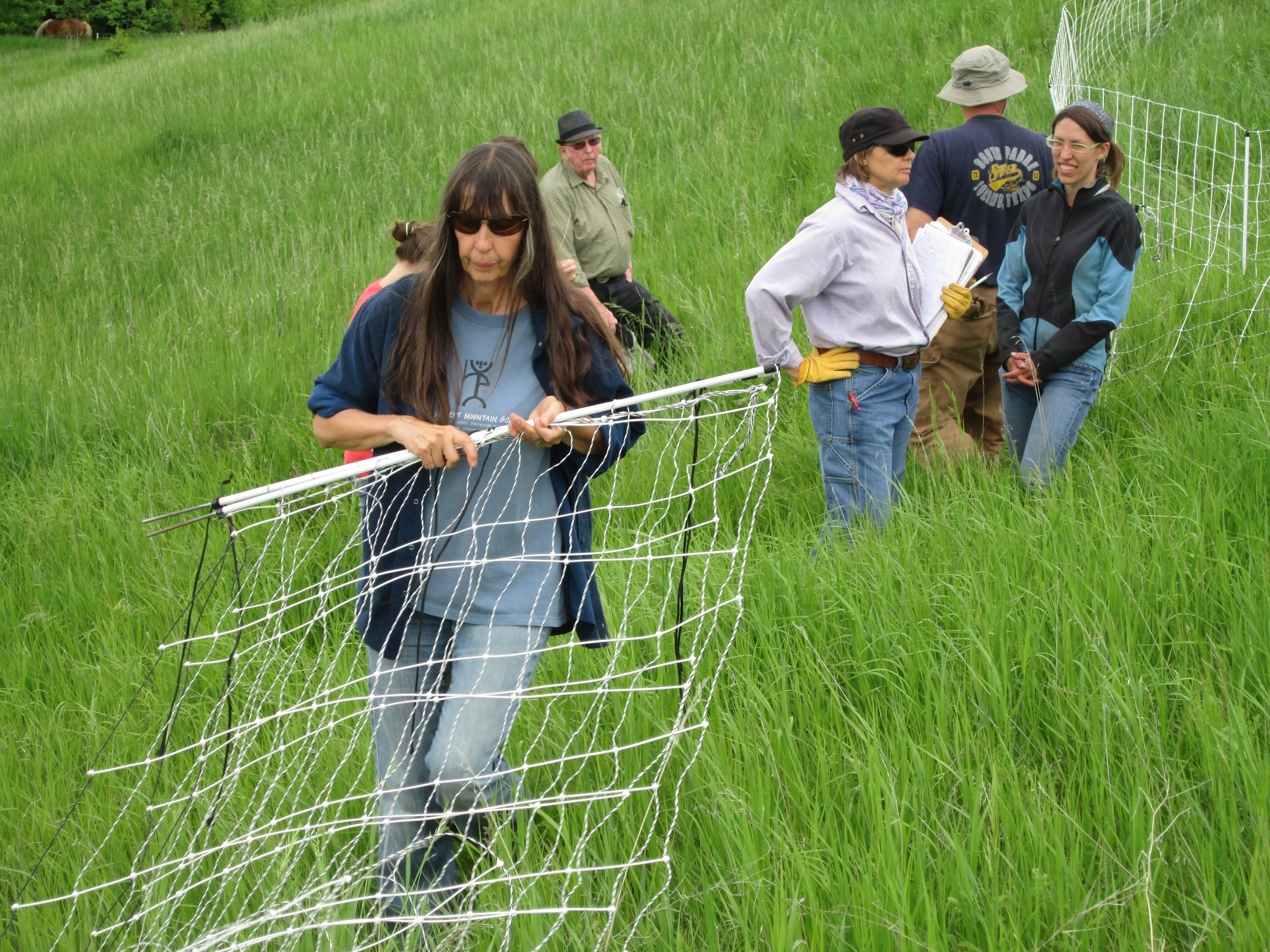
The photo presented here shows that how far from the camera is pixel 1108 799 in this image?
7.43 feet

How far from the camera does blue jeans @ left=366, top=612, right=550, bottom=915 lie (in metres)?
2.32

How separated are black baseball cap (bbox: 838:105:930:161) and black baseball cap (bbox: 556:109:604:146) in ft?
8.13

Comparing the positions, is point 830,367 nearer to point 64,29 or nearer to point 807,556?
point 807,556

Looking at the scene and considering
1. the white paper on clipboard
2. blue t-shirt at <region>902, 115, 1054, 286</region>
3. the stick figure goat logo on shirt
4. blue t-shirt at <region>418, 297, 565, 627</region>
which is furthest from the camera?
blue t-shirt at <region>902, 115, 1054, 286</region>

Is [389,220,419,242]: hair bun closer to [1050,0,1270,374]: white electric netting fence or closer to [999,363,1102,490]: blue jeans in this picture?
[999,363,1102,490]: blue jeans

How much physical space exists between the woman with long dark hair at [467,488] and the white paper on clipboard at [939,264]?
1.62 m

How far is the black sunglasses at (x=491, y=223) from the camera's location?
7.88ft

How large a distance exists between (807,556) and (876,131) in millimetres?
1499

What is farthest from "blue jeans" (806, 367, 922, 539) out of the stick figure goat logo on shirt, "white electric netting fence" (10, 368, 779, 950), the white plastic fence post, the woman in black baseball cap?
the white plastic fence post

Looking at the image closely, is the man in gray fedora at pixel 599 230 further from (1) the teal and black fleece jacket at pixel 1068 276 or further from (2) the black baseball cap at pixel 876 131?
(2) the black baseball cap at pixel 876 131

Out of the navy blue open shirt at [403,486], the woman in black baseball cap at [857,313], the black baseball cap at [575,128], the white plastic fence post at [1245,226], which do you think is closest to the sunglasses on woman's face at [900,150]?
the woman in black baseball cap at [857,313]

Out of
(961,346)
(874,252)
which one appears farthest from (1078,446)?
(874,252)

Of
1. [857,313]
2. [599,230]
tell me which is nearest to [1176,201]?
[599,230]

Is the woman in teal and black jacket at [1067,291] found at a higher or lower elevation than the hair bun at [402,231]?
lower
